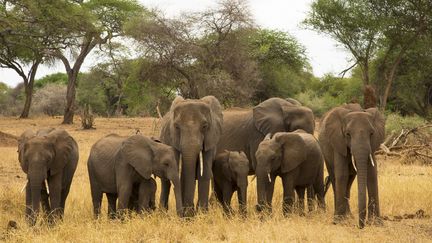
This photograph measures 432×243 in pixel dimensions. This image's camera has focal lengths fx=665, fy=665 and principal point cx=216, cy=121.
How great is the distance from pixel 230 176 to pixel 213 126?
35.8 inches

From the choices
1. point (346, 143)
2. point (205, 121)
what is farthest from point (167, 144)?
point (346, 143)

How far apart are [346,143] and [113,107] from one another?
50547 mm

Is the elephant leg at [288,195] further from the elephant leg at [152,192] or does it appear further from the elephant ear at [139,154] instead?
the elephant ear at [139,154]

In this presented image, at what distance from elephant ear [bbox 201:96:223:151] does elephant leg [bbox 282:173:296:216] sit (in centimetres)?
119

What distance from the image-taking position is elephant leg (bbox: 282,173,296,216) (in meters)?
9.41

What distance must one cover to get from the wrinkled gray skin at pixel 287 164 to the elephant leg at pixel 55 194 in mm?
2771

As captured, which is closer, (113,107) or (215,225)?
(215,225)

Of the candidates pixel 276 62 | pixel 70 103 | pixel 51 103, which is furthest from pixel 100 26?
pixel 51 103

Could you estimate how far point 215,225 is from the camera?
833 cm

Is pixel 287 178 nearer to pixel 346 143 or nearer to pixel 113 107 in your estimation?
pixel 346 143

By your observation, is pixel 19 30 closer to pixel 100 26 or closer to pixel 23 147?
pixel 100 26

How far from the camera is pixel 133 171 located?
920cm

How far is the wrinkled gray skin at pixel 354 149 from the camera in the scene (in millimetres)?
8266

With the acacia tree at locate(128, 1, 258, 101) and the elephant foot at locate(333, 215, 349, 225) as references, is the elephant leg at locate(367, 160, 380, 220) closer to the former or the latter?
the elephant foot at locate(333, 215, 349, 225)
